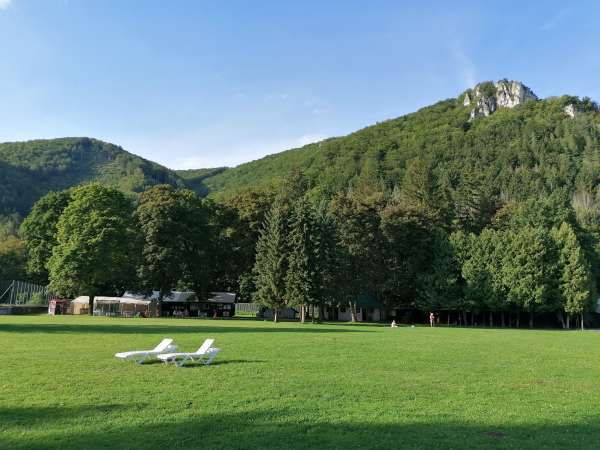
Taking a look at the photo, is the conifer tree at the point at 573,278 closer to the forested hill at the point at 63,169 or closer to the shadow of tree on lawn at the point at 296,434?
the shadow of tree on lawn at the point at 296,434

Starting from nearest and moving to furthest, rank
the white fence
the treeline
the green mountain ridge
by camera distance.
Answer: the treeline → the white fence → the green mountain ridge

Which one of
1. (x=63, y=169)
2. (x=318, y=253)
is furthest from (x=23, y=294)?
(x=63, y=169)

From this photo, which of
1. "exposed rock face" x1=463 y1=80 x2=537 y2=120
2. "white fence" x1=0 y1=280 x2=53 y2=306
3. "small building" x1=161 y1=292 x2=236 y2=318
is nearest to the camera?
"white fence" x1=0 y1=280 x2=53 y2=306

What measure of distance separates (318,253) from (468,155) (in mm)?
70102

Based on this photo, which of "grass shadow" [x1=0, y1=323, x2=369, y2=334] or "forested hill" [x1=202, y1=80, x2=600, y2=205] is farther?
"forested hill" [x1=202, y1=80, x2=600, y2=205]

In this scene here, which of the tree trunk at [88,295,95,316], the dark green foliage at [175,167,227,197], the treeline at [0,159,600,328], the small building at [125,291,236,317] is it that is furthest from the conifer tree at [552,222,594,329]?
the dark green foliage at [175,167,227,197]

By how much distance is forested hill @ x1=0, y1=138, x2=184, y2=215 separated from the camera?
344 ft

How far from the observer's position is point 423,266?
201 feet

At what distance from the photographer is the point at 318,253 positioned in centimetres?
5159

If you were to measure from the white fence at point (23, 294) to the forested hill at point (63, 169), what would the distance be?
40.0 metres

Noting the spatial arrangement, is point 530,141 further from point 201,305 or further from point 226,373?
point 226,373

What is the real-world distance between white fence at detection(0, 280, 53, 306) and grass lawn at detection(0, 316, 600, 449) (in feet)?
167

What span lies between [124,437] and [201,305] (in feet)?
189

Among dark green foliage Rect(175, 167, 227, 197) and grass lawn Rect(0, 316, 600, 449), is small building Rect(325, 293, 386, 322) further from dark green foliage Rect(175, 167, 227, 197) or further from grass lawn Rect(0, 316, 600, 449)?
dark green foliage Rect(175, 167, 227, 197)
